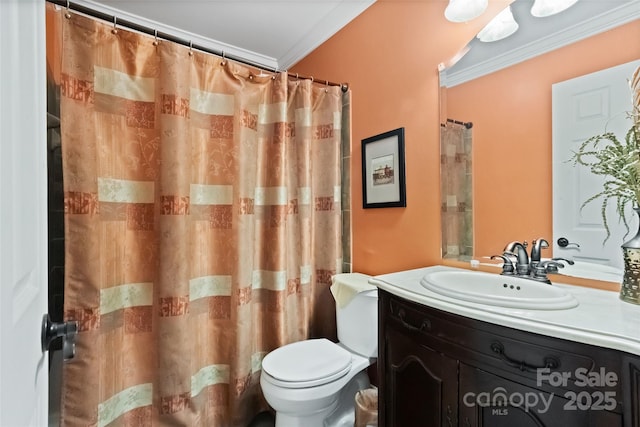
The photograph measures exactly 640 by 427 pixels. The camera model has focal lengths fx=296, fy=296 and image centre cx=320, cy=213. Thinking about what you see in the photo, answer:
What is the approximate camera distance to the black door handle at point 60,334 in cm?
58

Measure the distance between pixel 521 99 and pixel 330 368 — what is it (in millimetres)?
1466

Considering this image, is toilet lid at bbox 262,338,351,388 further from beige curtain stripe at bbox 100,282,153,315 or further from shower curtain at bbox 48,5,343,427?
beige curtain stripe at bbox 100,282,153,315

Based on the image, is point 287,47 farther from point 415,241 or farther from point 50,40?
point 415,241

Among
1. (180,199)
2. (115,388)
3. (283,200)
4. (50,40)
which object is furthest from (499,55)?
(115,388)

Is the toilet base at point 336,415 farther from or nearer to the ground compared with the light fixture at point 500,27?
nearer to the ground

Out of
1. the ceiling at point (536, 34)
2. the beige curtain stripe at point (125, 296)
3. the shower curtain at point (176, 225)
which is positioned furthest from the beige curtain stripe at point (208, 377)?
the ceiling at point (536, 34)

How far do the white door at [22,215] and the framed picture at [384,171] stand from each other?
4.87ft

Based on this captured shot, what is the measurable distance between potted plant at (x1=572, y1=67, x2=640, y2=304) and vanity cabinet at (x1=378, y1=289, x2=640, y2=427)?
0.36 meters

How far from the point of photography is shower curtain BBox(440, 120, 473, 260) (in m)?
1.40

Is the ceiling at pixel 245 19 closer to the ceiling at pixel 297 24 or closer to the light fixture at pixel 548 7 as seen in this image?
the ceiling at pixel 297 24

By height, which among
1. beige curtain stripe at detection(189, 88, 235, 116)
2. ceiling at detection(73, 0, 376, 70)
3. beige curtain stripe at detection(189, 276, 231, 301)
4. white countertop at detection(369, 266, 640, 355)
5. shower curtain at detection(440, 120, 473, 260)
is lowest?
beige curtain stripe at detection(189, 276, 231, 301)

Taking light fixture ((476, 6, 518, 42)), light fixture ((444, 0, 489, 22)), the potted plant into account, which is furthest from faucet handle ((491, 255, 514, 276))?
light fixture ((444, 0, 489, 22))

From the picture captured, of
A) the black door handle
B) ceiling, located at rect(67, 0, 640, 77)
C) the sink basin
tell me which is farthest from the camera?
ceiling, located at rect(67, 0, 640, 77)

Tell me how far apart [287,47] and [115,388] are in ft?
8.48
